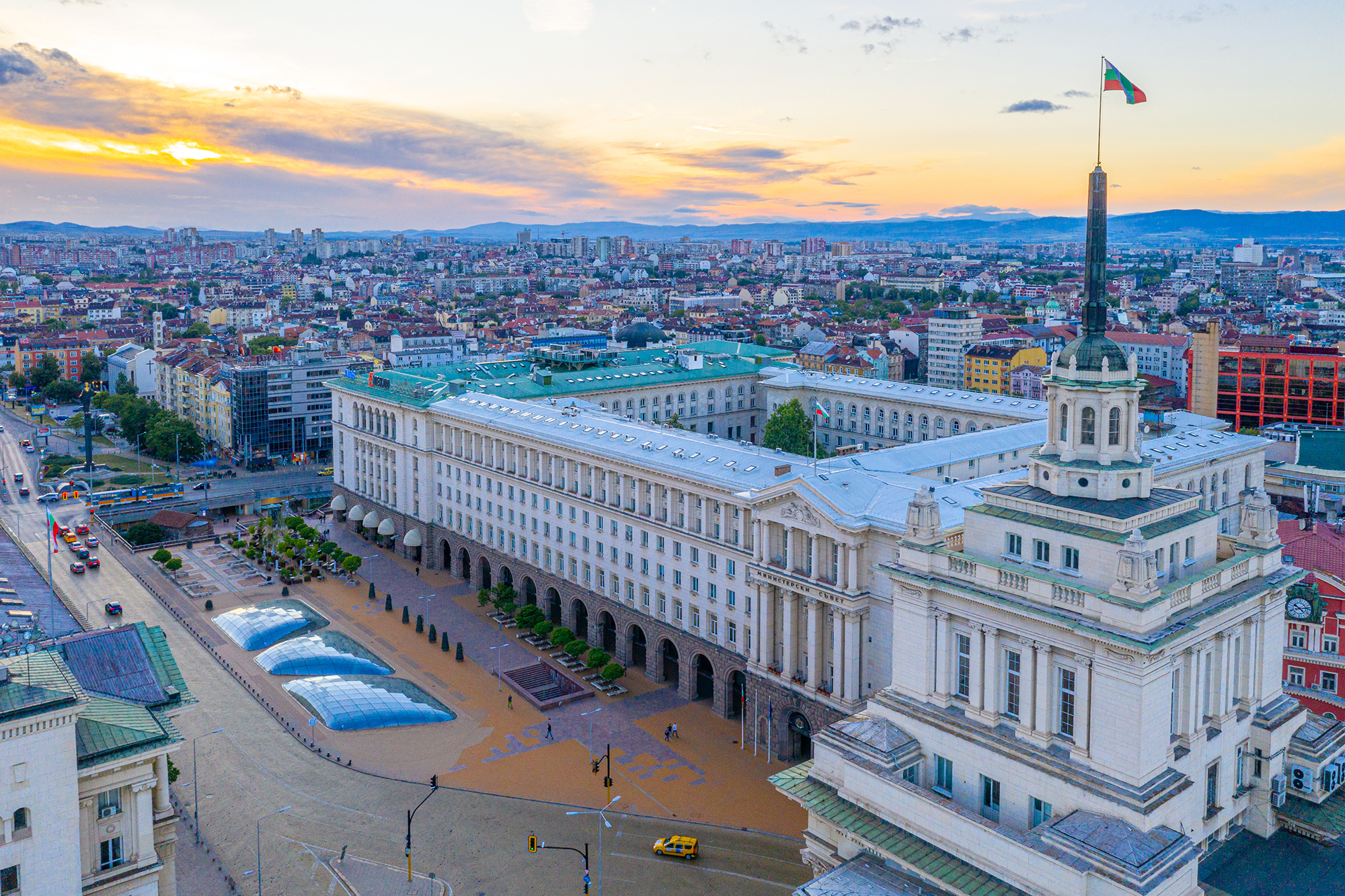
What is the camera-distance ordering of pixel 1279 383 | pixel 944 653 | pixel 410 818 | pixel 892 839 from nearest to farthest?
pixel 892 839 < pixel 944 653 < pixel 410 818 < pixel 1279 383

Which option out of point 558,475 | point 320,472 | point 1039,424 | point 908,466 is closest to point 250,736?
point 558,475

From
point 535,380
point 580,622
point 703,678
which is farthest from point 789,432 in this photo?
point 703,678

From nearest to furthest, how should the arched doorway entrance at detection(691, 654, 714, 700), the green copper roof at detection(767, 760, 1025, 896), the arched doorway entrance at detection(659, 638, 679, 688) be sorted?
the green copper roof at detection(767, 760, 1025, 896), the arched doorway entrance at detection(691, 654, 714, 700), the arched doorway entrance at detection(659, 638, 679, 688)

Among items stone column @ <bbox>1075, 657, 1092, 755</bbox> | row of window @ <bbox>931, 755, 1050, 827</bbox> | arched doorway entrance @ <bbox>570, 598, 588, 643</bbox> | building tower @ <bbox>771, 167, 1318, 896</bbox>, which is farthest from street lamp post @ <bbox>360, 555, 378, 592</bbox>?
stone column @ <bbox>1075, 657, 1092, 755</bbox>

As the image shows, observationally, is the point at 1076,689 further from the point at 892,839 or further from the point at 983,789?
the point at 892,839

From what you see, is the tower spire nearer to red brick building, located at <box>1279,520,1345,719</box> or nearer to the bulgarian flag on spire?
the bulgarian flag on spire

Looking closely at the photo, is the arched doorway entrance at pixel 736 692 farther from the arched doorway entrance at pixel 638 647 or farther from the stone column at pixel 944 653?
the stone column at pixel 944 653

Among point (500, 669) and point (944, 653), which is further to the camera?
point (500, 669)
